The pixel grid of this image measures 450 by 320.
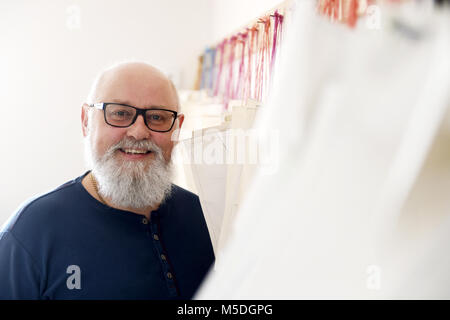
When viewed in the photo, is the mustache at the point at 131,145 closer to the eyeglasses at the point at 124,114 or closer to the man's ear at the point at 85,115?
the eyeglasses at the point at 124,114

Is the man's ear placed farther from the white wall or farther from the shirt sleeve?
the white wall

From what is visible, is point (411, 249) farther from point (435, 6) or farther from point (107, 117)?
point (107, 117)

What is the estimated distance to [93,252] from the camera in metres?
0.93

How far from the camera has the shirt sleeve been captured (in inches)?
34.0

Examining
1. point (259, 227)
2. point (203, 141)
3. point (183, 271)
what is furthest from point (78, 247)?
point (259, 227)

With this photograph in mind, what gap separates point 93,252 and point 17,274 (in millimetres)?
173


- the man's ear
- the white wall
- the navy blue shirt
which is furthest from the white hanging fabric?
the white wall

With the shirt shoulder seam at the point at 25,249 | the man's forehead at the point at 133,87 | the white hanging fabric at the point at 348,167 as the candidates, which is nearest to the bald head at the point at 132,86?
the man's forehead at the point at 133,87

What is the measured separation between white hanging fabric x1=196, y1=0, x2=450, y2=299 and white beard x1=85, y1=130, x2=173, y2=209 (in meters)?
0.65

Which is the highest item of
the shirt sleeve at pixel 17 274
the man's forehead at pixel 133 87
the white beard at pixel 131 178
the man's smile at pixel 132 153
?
the man's forehead at pixel 133 87

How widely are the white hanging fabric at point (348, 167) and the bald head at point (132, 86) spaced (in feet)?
2.29

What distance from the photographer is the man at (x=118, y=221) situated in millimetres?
897

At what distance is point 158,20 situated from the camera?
2.79m

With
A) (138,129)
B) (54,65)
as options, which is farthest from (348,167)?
(54,65)
